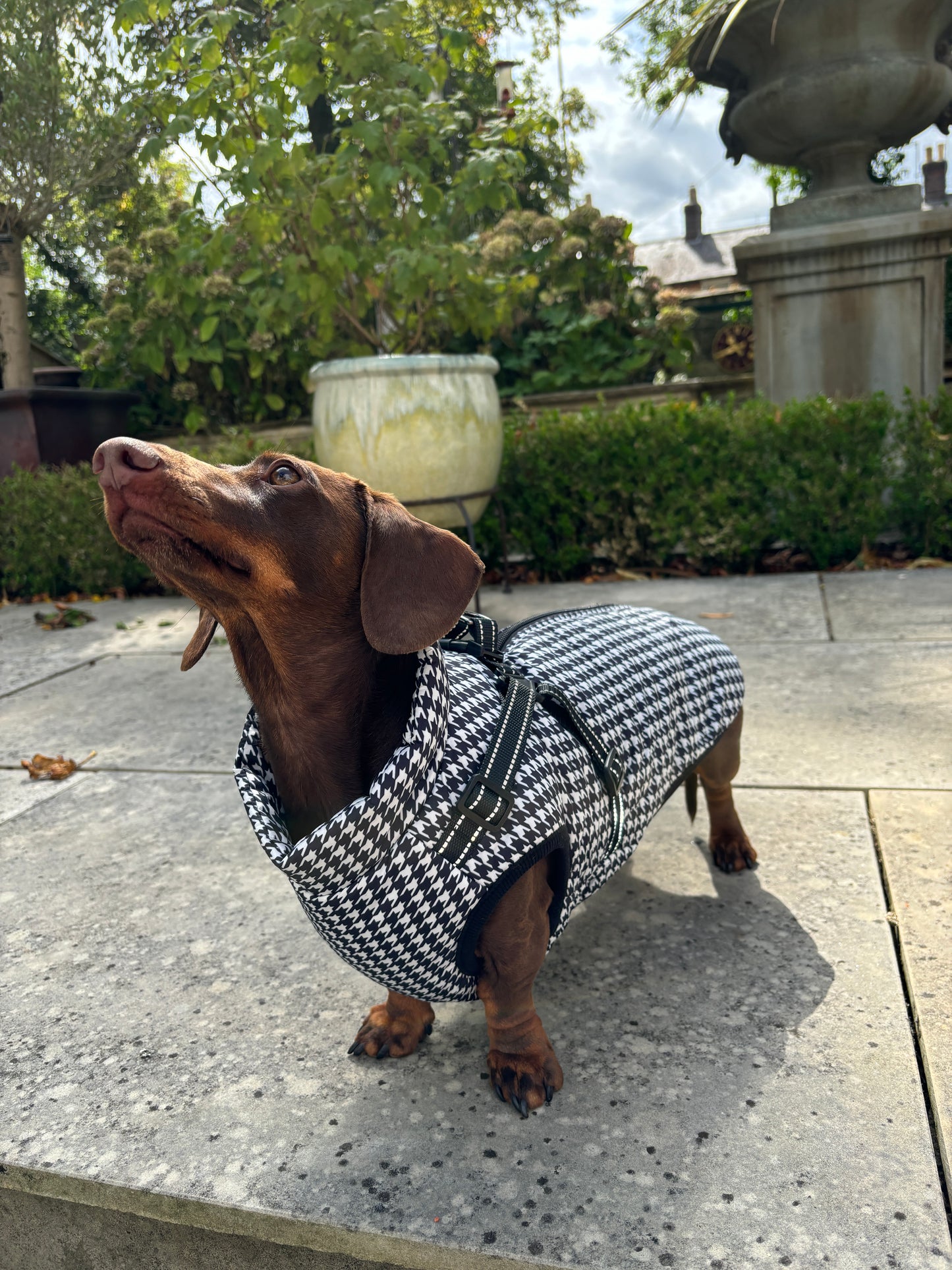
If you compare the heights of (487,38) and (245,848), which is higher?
(487,38)

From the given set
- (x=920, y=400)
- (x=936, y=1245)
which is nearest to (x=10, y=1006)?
(x=936, y=1245)

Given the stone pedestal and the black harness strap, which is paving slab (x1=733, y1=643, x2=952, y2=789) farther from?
the stone pedestal

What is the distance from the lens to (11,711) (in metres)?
4.06

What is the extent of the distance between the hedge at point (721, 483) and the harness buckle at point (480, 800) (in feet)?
13.7

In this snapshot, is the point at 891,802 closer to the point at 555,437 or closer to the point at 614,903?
the point at 614,903

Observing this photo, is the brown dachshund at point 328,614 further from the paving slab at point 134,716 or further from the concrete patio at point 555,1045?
the paving slab at point 134,716

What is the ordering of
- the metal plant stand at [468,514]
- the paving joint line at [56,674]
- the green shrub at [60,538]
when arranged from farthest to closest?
the green shrub at [60,538], the metal plant stand at [468,514], the paving joint line at [56,674]

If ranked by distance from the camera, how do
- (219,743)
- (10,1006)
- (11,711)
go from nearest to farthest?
(10,1006)
(219,743)
(11,711)

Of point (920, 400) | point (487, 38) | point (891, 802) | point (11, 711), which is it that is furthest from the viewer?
point (487, 38)

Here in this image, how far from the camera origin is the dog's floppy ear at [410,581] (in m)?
1.48

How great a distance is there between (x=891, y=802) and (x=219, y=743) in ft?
7.31

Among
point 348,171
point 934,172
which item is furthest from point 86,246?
point 934,172

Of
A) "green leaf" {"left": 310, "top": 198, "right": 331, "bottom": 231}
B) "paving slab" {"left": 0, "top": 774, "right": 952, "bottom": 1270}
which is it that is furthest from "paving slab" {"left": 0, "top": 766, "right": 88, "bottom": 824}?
"green leaf" {"left": 310, "top": 198, "right": 331, "bottom": 231}

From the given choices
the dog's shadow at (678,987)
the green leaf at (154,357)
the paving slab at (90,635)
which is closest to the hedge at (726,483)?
the paving slab at (90,635)
